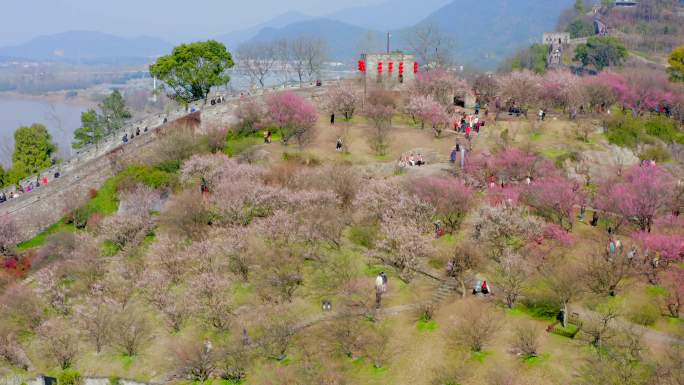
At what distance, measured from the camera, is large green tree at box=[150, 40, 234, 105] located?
69438 millimetres

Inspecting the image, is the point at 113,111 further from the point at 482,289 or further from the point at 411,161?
the point at 482,289

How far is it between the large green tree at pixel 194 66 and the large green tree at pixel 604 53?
241 ft

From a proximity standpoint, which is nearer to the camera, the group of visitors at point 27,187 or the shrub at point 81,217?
the shrub at point 81,217

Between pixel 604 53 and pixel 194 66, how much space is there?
77916mm

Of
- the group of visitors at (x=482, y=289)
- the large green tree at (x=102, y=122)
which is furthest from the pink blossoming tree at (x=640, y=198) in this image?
the large green tree at (x=102, y=122)

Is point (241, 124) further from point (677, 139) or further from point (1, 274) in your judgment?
A: point (677, 139)

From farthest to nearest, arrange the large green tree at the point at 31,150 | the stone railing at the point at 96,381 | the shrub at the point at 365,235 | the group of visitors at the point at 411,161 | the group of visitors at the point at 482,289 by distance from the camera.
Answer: the large green tree at the point at 31,150, the group of visitors at the point at 411,161, the shrub at the point at 365,235, the group of visitors at the point at 482,289, the stone railing at the point at 96,381

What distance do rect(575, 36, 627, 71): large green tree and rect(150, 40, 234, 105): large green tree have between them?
73389 millimetres

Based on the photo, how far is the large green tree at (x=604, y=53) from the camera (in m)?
112

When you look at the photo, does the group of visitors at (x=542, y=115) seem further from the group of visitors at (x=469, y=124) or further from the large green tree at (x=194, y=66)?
the large green tree at (x=194, y=66)

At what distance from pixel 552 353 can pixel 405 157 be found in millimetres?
25940

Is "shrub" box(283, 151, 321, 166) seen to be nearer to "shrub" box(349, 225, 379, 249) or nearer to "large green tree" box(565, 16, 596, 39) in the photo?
"shrub" box(349, 225, 379, 249)

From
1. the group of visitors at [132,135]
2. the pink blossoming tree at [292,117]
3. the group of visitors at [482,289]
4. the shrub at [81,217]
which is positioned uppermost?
the pink blossoming tree at [292,117]

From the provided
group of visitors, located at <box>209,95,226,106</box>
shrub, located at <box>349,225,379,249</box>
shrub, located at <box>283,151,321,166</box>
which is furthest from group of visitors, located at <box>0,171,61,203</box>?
shrub, located at <box>349,225,379,249</box>
